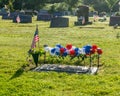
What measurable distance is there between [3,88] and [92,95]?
7.52 feet

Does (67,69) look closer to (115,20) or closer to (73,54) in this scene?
(73,54)

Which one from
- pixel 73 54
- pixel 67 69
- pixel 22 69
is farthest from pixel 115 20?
pixel 22 69

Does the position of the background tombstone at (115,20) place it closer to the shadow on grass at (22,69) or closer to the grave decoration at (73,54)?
the grave decoration at (73,54)

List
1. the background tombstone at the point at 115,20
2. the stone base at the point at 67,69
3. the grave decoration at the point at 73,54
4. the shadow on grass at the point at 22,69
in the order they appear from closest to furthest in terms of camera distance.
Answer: the shadow on grass at the point at 22,69, the stone base at the point at 67,69, the grave decoration at the point at 73,54, the background tombstone at the point at 115,20

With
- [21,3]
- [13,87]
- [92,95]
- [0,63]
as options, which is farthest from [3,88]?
[21,3]

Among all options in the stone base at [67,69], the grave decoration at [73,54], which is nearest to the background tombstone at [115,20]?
the grave decoration at [73,54]

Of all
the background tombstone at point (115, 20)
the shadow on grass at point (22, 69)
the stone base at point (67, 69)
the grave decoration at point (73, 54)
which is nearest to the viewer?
the shadow on grass at point (22, 69)

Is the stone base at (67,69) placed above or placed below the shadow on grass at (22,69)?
above

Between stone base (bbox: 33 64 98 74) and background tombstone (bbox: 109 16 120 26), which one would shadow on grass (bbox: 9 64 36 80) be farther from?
background tombstone (bbox: 109 16 120 26)

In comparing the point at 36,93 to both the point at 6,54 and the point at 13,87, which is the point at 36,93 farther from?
the point at 6,54

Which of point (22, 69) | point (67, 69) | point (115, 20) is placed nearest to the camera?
point (67, 69)

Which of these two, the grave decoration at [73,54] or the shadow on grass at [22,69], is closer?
the shadow on grass at [22,69]

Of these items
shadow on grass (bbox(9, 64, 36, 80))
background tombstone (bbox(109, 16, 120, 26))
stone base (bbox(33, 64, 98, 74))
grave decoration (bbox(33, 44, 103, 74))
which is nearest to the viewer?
shadow on grass (bbox(9, 64, 36, 80))

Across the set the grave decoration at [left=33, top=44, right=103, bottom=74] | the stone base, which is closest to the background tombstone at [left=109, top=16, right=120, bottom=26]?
the grave decoration at [left=33, top=44, right=103, bottom=74]
